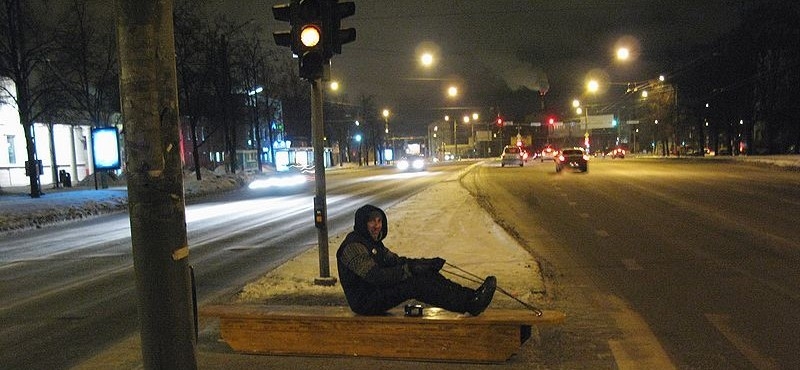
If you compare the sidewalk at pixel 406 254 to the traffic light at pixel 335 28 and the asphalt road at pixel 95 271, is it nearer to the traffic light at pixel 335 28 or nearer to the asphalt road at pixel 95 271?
the asphalt road at pixel 95 271

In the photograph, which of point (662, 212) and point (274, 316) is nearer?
point (274, 316)

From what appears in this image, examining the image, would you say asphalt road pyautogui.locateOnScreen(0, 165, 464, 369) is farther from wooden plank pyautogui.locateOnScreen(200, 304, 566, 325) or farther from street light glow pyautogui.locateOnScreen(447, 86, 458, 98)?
street light glow pyautogui.locateOnScreen(447, 86, 458, 98)

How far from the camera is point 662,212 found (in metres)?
16.3

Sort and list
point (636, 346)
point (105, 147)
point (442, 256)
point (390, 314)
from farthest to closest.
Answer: point (105, 147)
point (442, 256)
point (636, 346)
point (390, 314)

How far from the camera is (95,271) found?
417 inches

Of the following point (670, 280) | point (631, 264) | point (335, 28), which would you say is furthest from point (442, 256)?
point (335, 28)

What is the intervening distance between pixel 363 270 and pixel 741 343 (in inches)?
129

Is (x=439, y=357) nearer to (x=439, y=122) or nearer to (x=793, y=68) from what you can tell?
(x=793, y=68)

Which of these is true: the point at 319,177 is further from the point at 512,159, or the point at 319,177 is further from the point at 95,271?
the point at 512,159

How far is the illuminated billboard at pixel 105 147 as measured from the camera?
88.0 feet

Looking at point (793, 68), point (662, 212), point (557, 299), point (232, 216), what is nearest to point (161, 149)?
point (557, 299)

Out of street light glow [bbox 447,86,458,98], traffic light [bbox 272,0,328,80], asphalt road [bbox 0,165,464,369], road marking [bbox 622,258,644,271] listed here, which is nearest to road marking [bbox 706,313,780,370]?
road marking [bbox 622,258,644,271]

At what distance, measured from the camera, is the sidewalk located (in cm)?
534

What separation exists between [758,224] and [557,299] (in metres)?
8.32
